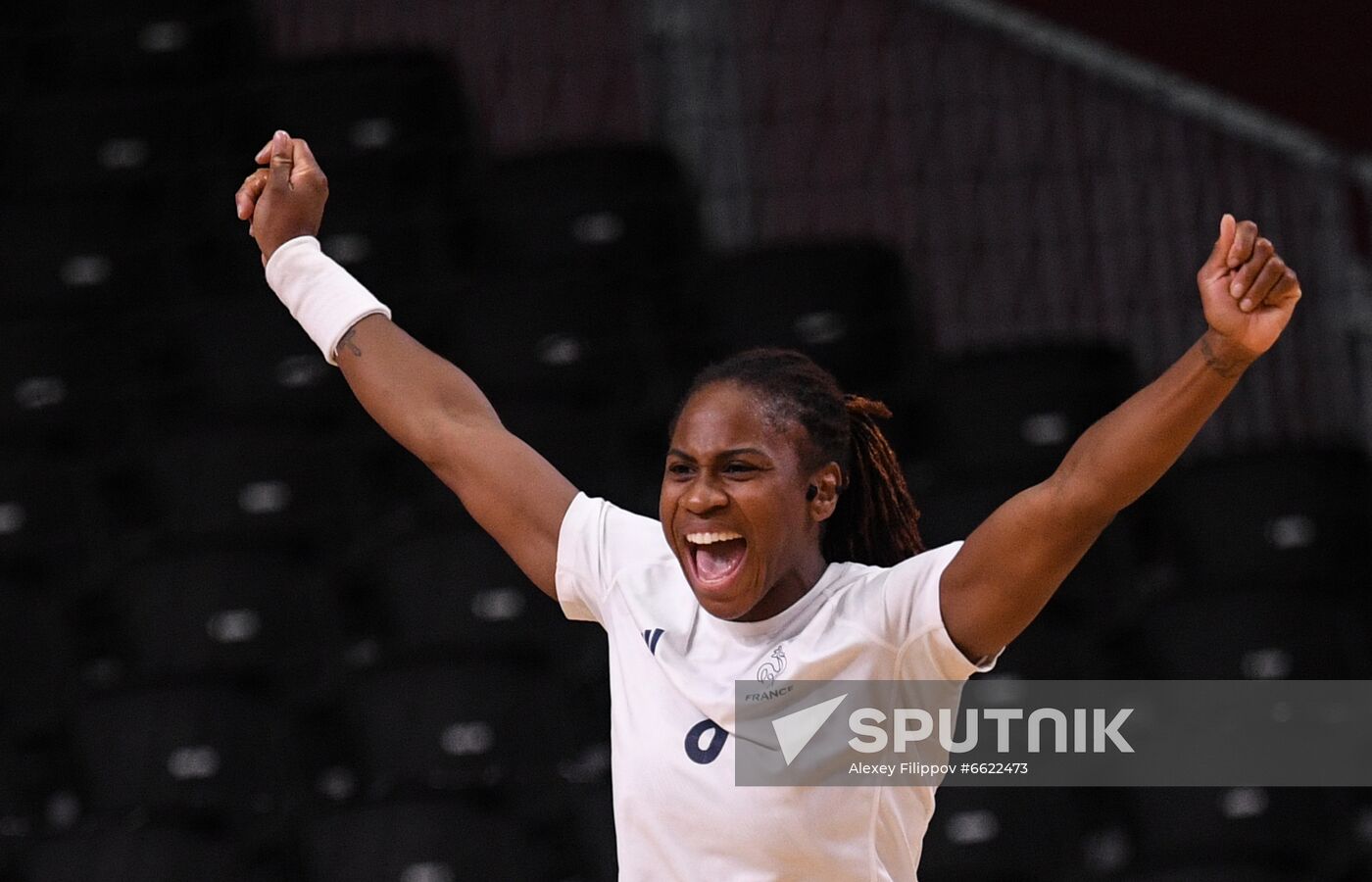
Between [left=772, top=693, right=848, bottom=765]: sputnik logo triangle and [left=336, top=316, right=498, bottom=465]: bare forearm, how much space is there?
701 mm

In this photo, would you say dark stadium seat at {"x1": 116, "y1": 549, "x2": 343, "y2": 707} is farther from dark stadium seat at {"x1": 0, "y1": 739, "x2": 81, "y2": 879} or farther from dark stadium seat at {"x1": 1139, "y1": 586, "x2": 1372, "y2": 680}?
dark stadium seat at {"x1": 1139, "y1": 586, "x2": 1372, "y2": 680}

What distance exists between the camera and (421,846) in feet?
17.4

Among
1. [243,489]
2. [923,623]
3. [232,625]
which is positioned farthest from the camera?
[243,489]

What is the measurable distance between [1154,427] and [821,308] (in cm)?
378

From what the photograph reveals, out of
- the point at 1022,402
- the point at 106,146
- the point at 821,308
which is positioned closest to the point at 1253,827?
the point at 1022,402

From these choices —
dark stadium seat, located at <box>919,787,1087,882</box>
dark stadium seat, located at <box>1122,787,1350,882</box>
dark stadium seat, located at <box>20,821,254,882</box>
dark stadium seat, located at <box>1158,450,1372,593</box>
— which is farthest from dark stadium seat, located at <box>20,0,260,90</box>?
dark stadium seat, located at <box>1122,787,1350,882</box>

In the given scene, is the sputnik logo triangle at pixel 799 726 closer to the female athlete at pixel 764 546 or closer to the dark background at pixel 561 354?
the female athlete at pixel 764 546

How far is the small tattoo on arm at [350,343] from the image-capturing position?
3342 millimetres

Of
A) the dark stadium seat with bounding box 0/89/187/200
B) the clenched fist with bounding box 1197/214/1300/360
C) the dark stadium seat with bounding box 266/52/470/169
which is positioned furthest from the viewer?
the dark stadium seat with bounding box 0/89/187/200

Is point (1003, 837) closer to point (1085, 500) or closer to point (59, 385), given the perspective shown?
point (1085, 500)

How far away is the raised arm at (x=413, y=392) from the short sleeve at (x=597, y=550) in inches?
1.0

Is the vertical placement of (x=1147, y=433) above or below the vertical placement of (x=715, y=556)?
above

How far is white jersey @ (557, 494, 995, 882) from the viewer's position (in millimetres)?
2910

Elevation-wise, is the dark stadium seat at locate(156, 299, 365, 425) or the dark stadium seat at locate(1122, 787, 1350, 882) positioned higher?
the dark stadium seat at locate(156, 299, 365, 425)
